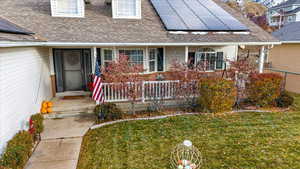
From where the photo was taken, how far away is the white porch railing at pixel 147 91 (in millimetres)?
7480

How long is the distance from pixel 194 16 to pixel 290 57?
7.43 m

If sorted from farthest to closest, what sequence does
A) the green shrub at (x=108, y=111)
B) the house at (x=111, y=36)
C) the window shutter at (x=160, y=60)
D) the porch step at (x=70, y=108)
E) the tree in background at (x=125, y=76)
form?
the window shutter at (x=160, y=60)
the house at (x=111, y=36)
the porch step at (x=70, y=108)
the tree in background at (x=125, y=76)
the green shrub at (x=108, y=111)

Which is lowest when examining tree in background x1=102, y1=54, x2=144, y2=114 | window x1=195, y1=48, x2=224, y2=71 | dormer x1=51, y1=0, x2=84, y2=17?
tree in background x1=102, y1=54, x2=144, y2=114

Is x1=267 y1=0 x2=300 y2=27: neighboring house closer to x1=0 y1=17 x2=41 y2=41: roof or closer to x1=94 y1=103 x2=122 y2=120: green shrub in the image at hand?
x1=94 y1=103 x2=122 y2=120: green shrub

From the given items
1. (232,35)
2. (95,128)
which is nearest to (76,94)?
(95,128)

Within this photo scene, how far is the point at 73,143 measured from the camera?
524 centimetres

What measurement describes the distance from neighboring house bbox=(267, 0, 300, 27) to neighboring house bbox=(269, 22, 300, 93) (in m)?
32.3

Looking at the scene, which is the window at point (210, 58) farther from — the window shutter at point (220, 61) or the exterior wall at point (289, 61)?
the exterior wall at point (289, 61)

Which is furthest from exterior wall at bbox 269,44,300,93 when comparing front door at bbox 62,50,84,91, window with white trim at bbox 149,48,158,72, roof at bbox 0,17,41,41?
roof at bbox 0,17,41,41

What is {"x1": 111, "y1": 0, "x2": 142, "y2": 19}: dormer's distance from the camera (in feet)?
30.6

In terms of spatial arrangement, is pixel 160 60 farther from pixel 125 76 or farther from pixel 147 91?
pixel 125 76

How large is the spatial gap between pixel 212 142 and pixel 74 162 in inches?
143

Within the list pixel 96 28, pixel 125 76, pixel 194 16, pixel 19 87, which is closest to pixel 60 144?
pixel 19 87

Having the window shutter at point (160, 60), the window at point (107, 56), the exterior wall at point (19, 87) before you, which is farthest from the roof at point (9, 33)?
the window shutter at point (160, 60)
